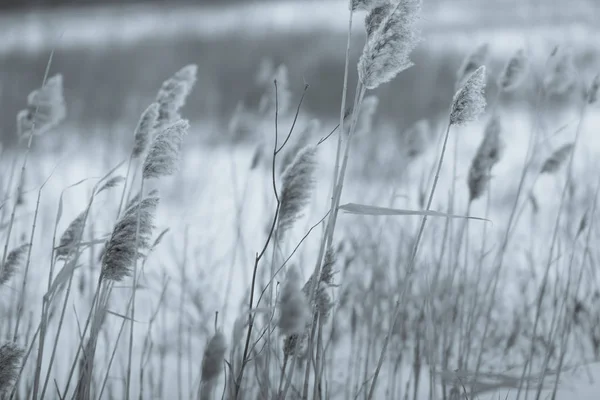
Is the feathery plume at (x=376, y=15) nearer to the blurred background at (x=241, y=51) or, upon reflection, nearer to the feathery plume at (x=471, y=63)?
the feathery plume at (x=471, y=63)

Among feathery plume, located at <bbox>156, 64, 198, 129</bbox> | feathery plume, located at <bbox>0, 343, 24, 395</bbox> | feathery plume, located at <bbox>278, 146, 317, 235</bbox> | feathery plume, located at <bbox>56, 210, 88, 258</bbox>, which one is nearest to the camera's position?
feathery plume, located at <bbox>278, 146, 317, 235</bbox>

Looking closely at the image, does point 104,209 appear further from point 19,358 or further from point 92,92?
point 92,92

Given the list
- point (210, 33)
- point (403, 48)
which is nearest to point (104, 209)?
point (403, 48)

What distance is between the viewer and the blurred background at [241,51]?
8.39 m

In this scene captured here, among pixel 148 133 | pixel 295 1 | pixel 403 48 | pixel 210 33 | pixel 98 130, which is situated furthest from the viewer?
pixel 295 1

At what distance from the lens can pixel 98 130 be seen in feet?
27.5

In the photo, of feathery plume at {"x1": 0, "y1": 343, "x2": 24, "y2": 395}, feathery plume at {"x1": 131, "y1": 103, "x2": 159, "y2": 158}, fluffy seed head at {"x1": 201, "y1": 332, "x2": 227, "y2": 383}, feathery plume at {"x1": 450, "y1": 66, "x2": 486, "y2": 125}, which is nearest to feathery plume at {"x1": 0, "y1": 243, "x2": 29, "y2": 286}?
feathery plume at {"x1": 0, "y1": 343, "x2": 24, "y2": 395}

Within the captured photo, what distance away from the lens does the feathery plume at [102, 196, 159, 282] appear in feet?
3.84

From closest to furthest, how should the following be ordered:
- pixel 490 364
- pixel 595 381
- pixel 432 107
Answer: pixel 595 381 → pixel 490 364 → pixel 432 107

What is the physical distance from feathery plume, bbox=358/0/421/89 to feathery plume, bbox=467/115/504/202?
0.70 m

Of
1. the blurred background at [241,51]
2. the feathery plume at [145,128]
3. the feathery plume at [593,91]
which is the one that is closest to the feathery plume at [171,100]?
the feathery plume at [145,128]

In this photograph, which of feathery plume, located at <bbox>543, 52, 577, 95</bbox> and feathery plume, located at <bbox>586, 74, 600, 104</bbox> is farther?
feathery plume, located at <bbox>543, 52, 577, 95</bbox>

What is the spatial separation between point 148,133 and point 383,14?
614mm

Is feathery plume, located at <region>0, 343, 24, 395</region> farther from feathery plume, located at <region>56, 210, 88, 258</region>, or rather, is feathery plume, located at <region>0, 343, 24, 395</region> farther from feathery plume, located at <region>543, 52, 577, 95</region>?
feathery plume, located at <region>543, 52, 577, 95</region>
